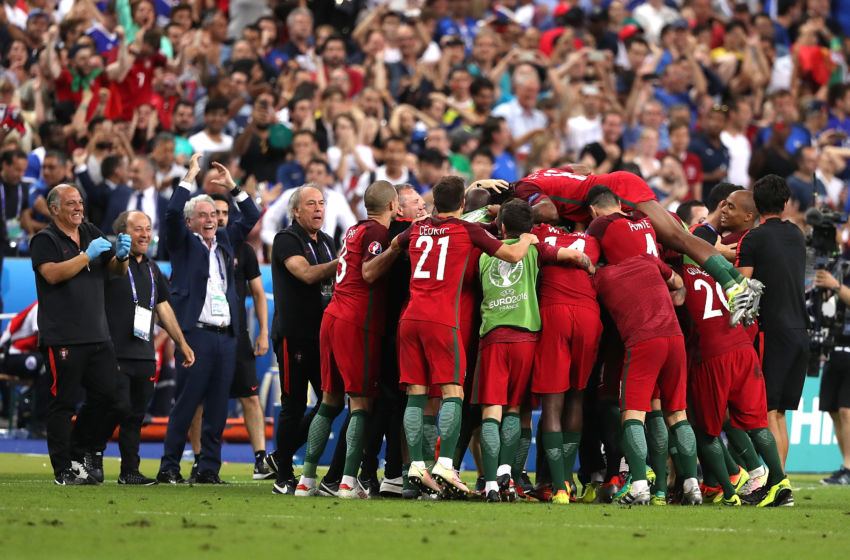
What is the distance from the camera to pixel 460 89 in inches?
775

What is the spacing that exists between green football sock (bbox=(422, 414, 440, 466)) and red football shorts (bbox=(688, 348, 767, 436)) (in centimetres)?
202

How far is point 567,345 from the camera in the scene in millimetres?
9852

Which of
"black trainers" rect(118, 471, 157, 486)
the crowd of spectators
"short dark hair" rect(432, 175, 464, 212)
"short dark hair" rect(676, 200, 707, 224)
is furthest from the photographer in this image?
"black trainers" rect(118, 471, 157, 486)

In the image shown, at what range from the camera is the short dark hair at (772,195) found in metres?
10.6

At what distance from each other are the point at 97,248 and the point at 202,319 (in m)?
1.49

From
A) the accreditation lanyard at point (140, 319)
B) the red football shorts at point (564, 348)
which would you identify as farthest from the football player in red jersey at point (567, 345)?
the accreditation lanyard at point (140, 319)

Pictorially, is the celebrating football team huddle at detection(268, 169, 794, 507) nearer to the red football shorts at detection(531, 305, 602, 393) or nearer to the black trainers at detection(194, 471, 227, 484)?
the red football shorts at detection(531, 305, 602, 393)

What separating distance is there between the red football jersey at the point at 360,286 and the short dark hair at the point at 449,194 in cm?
52

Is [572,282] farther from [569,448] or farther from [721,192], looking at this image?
[721,192]

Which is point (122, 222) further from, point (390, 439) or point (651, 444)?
point (651, 444)

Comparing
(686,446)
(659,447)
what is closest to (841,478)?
(686,446)

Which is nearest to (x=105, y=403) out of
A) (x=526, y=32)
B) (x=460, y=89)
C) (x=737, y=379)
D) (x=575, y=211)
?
(x=575, y=211)

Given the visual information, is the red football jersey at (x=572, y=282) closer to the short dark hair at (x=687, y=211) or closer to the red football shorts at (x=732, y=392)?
the red football shorts at (x=732, y=392)

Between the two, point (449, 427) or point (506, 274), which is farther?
point (506, 274)
